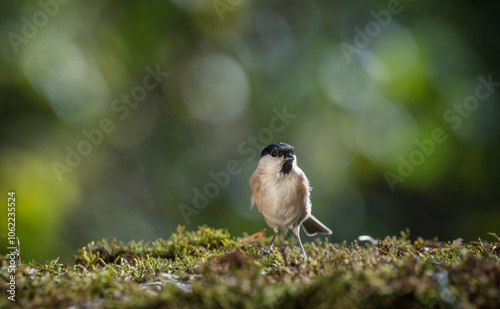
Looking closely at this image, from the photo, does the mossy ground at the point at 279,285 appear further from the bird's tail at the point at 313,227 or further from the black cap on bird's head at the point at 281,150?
the bird's tail at the point at 313,227

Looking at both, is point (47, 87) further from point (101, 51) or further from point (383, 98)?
point (383, 98)

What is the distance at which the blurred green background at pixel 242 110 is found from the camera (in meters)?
4.48

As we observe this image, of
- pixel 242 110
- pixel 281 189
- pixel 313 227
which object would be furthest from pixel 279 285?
pixel 242 110

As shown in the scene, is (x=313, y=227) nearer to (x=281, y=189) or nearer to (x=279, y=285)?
(x=281, y=189)

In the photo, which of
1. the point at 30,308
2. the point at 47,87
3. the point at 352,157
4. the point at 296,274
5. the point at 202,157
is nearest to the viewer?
the point at 30,308

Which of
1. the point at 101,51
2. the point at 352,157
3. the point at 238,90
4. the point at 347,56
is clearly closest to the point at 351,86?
the point at 347,56

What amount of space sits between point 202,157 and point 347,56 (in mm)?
1982

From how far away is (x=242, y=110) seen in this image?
5227 mm

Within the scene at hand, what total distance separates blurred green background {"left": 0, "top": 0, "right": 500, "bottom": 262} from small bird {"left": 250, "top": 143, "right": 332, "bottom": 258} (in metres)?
1.94

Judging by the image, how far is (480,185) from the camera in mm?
4785

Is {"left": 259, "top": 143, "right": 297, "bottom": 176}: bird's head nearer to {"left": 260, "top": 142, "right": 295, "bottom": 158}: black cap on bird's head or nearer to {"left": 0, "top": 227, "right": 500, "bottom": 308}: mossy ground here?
{"left": 260, "top": 142, "right": 295, "bottom": 158}: black cap on bird's head

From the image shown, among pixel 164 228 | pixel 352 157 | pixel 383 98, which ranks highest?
pixel 383 98

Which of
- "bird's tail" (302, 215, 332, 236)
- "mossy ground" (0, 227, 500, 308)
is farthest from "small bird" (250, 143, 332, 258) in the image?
"mossy ground" (0, 227, 500, 308)

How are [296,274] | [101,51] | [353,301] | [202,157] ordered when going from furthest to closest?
[202,157] < [101,51] < [296,274] < [353,301]
